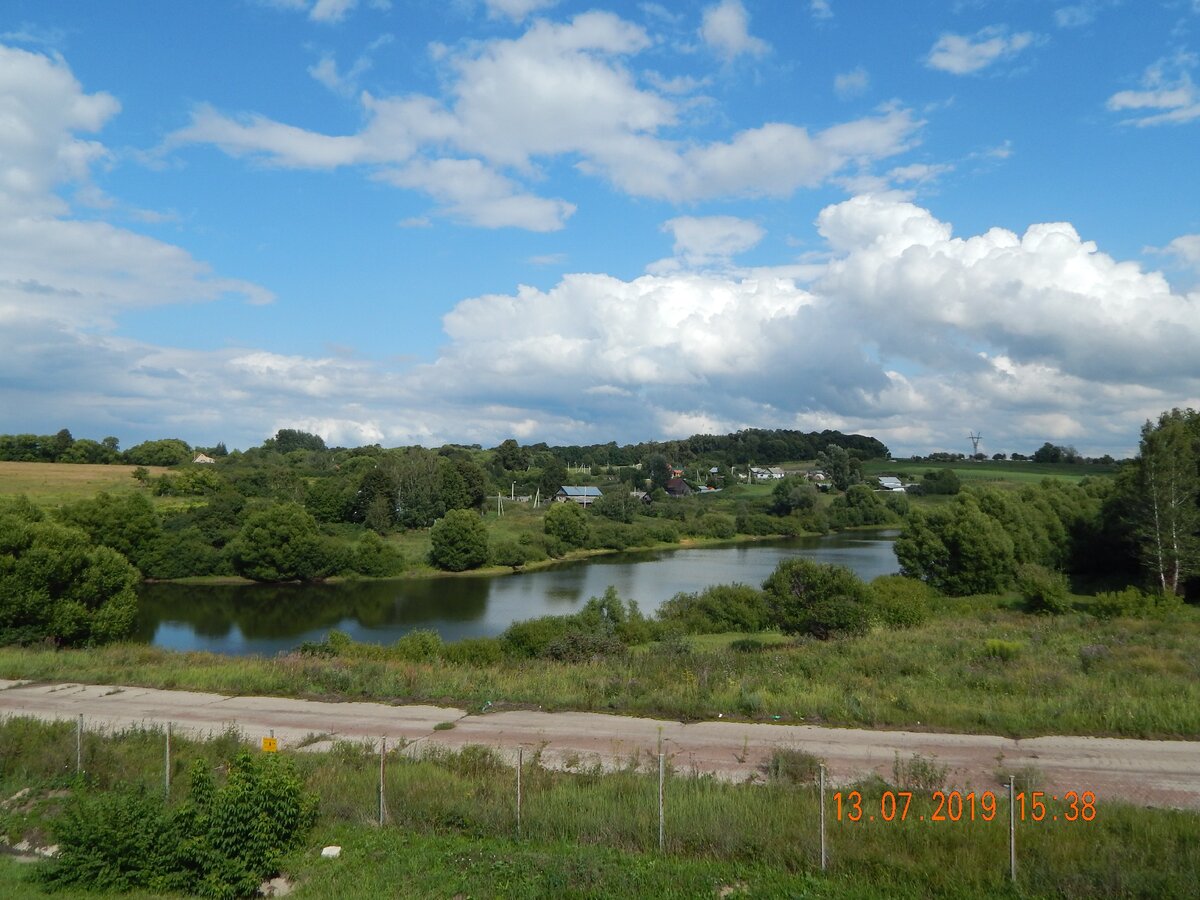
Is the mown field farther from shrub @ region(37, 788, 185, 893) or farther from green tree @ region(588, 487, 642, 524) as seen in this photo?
shrub @ region(37, 788, 185, 893)

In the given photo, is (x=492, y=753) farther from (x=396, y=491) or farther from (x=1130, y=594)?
(x=396, y=491)

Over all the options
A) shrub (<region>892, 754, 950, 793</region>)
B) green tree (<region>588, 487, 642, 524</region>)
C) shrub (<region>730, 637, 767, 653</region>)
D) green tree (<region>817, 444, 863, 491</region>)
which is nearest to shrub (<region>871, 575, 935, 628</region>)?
shrub (<region>730, 637, 767, 653</region>)

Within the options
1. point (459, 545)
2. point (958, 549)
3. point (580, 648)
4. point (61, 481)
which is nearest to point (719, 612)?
point (580, 648)

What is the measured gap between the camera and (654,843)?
9.00m

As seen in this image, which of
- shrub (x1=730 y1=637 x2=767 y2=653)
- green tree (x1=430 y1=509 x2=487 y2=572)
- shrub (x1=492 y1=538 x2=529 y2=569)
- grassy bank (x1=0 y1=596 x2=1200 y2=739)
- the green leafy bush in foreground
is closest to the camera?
the green leafy bush in foreground

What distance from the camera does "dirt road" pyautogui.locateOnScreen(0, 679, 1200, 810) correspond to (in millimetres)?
11359

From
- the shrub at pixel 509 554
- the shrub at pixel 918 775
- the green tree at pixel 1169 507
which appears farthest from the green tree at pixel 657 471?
the shrub at pixel 918 775

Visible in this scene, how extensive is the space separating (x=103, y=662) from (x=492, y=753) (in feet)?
50.5

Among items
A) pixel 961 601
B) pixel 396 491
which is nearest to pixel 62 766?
pixel 961 601

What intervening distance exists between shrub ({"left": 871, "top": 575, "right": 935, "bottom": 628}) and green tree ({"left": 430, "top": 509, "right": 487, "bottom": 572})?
36404 mm

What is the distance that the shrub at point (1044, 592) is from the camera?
119ft

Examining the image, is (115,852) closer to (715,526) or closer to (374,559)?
(374,559)

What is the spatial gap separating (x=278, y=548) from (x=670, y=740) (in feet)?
178

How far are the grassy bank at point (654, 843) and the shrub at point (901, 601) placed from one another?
23.7 meters
